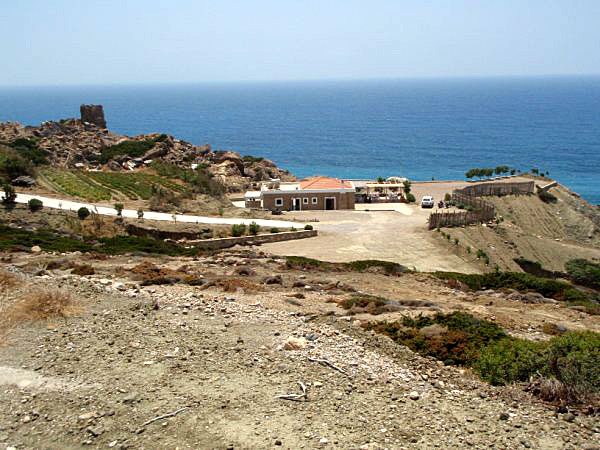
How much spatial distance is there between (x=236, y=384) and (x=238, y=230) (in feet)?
83.7

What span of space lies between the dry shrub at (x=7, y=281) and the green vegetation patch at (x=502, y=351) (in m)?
10.1

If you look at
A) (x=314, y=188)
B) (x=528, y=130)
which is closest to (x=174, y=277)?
(x=314, y=188)

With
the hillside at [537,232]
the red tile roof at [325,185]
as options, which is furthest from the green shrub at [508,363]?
the red tile roof at [325,185]

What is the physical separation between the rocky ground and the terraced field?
95.7 ft

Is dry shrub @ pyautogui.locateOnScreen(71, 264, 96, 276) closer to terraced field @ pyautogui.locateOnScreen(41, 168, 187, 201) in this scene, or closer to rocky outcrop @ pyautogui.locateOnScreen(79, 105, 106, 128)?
terraced field @ pyautogui.locateOnScreen(41, 168, 187, 201)

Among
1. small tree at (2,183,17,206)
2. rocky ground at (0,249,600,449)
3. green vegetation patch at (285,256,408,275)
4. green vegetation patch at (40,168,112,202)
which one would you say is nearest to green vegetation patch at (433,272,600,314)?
green vegetation patch at (285,256,408,275)

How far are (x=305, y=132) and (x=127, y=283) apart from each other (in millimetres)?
143231

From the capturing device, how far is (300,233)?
126ft

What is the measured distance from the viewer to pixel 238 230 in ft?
122

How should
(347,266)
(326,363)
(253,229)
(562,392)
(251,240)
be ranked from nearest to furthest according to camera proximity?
(562,392), (326,363), (347,266), (251,240), (253,229)

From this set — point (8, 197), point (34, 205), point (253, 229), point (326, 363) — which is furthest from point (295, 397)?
point (8, 197)

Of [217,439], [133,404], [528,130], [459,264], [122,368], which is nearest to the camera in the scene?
[217,439]

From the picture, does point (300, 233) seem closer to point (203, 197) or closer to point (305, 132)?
point (203, 197)

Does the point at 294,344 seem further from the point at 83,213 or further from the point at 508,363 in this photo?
the point at 83,213
